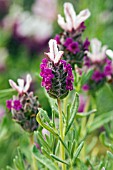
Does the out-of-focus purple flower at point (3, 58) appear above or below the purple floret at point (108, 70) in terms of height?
above

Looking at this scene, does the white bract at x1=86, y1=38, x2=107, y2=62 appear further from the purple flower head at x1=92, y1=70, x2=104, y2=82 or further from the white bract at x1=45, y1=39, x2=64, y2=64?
the white bract at x1=45, y1=39, x2=64, y2=64

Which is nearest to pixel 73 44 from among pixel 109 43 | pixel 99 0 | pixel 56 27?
pixel 99 0

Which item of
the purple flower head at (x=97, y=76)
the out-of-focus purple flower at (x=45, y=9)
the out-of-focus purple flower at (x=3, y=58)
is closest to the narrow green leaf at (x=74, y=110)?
the purple flower head at (x=97, y=76)

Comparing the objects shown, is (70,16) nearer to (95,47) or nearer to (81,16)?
(81,16)

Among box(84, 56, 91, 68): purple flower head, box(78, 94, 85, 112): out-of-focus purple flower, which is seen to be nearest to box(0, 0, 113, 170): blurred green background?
box(78, 94, 85, 112): out-of-focus purple flower

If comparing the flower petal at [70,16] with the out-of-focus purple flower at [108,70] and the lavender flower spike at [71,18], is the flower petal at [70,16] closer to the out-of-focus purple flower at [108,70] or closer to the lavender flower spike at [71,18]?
the lavender flower spike at [71,18]

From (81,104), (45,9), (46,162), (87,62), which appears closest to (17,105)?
(46,162)
